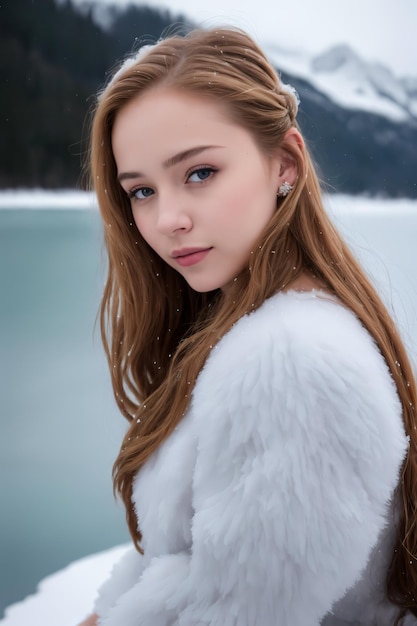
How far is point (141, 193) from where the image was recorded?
33.6 inches

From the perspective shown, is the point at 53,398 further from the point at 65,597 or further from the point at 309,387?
the point at 309,387

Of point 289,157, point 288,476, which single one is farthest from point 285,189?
point 288,476

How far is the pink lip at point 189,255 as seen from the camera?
31.7 inches

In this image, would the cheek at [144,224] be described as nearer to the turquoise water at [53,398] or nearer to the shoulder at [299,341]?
the shoulder at [299,341]

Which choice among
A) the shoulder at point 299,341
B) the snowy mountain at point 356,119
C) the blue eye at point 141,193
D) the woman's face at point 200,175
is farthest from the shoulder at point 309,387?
the snowy mountain at point 356,119

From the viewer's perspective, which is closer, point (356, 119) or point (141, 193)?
point (141, 193)

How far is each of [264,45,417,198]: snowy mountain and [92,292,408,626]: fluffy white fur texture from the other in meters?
1.29

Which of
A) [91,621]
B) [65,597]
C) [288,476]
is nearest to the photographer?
[288,476]

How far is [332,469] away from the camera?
598 millimetres

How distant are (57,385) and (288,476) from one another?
147cm

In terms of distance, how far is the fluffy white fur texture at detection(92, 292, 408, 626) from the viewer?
1.95ft

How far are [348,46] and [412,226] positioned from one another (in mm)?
575

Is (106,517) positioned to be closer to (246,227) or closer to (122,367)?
(122,367)

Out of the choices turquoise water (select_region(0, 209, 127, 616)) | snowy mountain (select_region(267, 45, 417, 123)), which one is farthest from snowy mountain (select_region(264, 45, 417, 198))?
turquoise water (select_region(0, 209, 127, 616))
